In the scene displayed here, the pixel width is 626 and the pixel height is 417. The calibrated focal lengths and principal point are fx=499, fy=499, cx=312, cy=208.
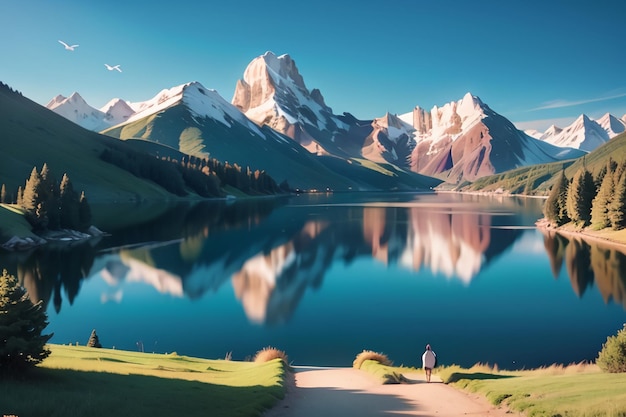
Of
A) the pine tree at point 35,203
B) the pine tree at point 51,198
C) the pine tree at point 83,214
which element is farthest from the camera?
the pine tree at point 83,214

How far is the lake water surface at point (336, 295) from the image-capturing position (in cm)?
4266

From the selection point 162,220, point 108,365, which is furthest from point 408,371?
point 162,220

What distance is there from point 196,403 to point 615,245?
103 metres

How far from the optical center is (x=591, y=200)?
12506cm

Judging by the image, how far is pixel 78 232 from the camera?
10669 cm

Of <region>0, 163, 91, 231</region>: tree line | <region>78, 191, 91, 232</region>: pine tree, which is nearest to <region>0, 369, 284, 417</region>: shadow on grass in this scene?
<region>0, 163, 91, 231</region>: tree line

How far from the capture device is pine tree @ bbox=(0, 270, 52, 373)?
1697 centimetres

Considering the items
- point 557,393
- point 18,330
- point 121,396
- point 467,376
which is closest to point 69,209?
point 18,330

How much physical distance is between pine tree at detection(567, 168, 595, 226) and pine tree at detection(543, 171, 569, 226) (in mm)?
6835

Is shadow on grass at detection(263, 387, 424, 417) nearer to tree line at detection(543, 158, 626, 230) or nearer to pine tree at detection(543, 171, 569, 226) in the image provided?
tree line at detection(543, 158, 626, 230)

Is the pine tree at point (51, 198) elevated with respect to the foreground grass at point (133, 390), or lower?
Result: elevated

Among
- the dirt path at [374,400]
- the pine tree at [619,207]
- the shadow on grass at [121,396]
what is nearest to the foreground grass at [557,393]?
the dirt path at [374,400]

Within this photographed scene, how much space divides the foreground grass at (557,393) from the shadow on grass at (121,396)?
968 centimetres

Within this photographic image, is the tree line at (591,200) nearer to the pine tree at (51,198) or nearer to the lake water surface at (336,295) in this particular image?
the lake water surface at (336,295)
